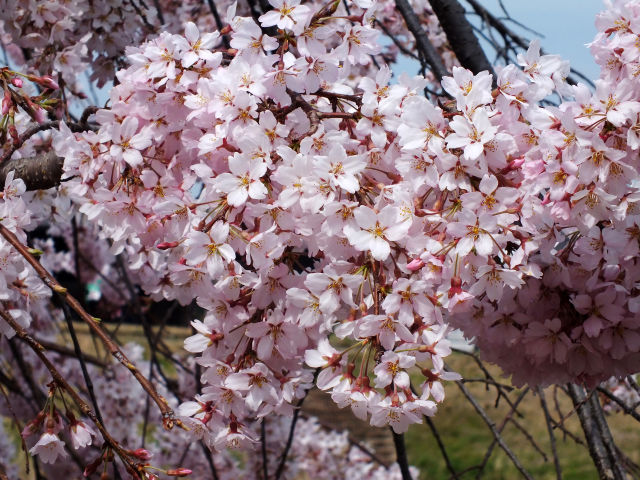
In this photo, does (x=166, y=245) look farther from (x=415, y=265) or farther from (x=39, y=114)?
→ (x=39, y=114)

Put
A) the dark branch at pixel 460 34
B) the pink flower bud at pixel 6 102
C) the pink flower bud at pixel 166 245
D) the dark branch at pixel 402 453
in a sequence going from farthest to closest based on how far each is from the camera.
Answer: the dark branch at pixel 460 34, the dark branch at pixel 402 453, the pink flower bud at pixel 6 102, the pink flower bud at pixel 166 245

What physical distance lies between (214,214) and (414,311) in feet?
0.84

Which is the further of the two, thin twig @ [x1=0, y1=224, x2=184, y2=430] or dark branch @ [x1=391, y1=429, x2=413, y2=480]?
dark branch @ [x1=391, y1=429, x2=413, y2=480]

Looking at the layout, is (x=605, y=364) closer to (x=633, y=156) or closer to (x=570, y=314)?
(x=570, y=314)

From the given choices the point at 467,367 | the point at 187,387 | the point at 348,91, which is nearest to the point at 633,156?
the point at 348,91

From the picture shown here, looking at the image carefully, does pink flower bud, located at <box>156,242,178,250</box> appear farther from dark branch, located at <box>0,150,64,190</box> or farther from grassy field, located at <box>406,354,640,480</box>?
grassy field, located at <box>406,354,640,480</box>

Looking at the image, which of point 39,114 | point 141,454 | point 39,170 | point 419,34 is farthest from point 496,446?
point 141,454

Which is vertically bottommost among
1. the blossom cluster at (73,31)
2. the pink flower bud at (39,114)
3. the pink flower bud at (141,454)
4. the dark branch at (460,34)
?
the pink flower bud at (141,454)

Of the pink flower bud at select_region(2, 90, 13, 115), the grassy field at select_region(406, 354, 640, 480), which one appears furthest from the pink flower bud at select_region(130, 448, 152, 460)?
the grassy field at select_region(406, 354, 640, 480)

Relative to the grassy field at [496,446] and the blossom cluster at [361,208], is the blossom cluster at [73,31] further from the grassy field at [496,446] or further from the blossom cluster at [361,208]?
the grassy field at [496,446]

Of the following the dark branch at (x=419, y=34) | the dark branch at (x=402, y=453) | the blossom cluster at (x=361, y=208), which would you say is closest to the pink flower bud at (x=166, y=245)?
the blossom cluster at (x=361, y=208)

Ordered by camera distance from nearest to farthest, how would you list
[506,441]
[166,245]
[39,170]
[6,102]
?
[166,245] < [6,102] < [39,170] < [506,441]

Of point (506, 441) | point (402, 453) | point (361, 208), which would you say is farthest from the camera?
point (506, 441)

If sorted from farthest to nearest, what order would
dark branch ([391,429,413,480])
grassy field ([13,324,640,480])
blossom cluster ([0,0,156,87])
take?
grassy field ([13,324,640,480]), blossom cluster ([0,0,156,87]), dark branch ([391,429,413,480])
